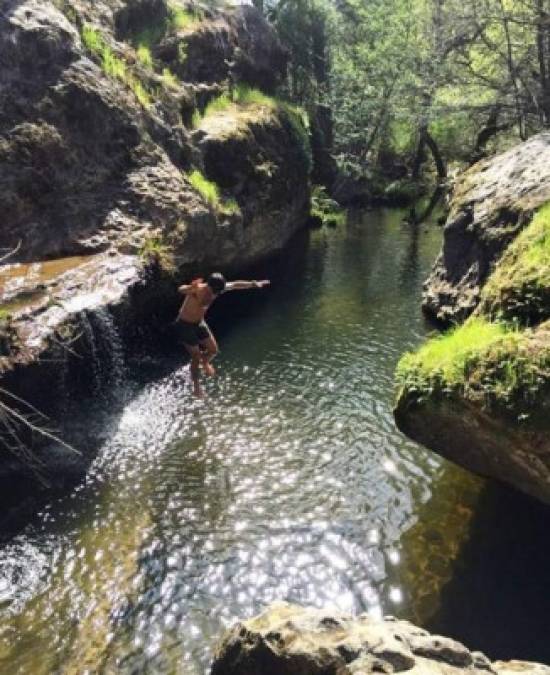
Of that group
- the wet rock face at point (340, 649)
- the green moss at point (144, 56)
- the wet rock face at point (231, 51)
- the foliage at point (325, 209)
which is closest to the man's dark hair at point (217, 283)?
the wet rock face at point (340, 649)

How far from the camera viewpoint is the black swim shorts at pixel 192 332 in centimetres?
1343

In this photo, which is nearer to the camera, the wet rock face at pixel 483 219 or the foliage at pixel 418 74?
the wet rock face at pixel 483 219

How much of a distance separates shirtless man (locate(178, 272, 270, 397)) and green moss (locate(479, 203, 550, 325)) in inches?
173

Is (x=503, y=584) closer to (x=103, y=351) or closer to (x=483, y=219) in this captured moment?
(x=103, y=351)

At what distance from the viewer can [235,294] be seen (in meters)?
23.4

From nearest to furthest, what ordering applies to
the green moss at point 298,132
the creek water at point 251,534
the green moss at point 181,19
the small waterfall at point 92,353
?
the creek water at point 251,534
the small waterfall at point 92,353
the green moss at point 181,19
the green moss at point 298,132

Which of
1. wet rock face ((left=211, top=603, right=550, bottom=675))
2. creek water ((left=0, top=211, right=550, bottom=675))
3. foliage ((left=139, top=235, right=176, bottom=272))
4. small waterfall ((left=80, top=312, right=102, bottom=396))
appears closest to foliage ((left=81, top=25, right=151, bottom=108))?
foliage ((left=139, top=235, right=176, bottom=272))

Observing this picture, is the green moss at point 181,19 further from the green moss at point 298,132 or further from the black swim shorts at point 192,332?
the black swim shorts at point 192,332

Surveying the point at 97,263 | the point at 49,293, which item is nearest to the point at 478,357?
the point at 49,293

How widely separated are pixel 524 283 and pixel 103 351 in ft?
31.8

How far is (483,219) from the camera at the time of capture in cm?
1683

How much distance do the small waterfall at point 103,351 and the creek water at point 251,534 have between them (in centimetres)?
56

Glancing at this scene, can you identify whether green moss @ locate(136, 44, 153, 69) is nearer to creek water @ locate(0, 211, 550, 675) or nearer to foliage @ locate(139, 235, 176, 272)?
foliage @ locate(139, 235, 176, 272)

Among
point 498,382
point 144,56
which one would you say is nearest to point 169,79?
point 144,56
